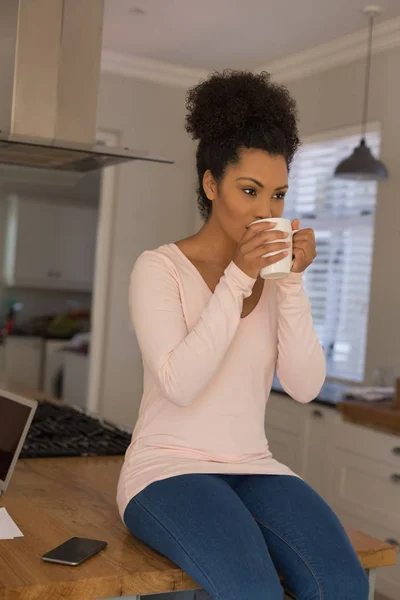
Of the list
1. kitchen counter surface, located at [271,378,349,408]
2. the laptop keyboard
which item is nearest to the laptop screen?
the laptop keyboard

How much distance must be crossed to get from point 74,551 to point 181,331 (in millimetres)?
435

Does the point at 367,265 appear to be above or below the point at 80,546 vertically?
above

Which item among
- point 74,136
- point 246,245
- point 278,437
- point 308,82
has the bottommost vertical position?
point 278,437

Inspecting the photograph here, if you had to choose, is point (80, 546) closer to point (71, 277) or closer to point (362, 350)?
point (362, 350)

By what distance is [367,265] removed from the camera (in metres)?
4.30

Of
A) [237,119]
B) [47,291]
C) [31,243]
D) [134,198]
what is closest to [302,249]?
[237,119]

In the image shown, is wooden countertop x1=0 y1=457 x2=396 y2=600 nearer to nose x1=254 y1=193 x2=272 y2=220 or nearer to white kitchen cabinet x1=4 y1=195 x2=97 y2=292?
nose x1=254 y1=193 x2=272 y2=220

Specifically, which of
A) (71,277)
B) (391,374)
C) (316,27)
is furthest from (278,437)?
(71,277)

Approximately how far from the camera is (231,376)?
5.20ft

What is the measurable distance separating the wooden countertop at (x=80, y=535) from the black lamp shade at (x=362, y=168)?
209cm

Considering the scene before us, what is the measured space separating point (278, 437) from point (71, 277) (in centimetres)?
477

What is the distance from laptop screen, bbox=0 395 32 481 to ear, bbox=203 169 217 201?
641mm

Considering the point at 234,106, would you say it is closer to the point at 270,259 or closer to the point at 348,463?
the point at 270,259

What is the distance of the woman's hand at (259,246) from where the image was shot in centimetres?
146
